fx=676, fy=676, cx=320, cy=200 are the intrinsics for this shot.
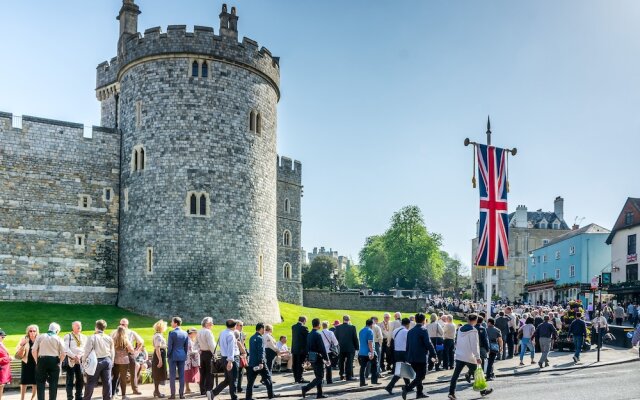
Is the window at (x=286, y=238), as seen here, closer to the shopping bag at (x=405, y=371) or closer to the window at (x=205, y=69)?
the window at (x=205, y=69)

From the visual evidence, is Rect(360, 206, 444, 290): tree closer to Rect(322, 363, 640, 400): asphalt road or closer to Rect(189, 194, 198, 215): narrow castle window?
Rect(189, 194, 198, 215): narrow castle window

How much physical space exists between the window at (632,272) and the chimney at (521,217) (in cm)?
3905

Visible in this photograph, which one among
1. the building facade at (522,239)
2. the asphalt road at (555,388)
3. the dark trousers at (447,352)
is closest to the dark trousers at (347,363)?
the asphalt road at (555,388)

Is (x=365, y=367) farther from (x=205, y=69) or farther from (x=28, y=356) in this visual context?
(x=205, y=69)

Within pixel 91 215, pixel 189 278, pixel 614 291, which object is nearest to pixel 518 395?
pixel 189 278

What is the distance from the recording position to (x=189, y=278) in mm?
31781

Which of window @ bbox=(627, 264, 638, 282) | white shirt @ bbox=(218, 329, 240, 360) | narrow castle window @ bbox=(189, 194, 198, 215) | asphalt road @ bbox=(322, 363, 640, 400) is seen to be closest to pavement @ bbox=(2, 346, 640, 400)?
asphalt road @ bbox=(322, 363, 640, 400)

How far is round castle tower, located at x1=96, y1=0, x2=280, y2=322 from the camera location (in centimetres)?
3200

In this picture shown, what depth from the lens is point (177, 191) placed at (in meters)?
32.3

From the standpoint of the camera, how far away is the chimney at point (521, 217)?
9019 cm

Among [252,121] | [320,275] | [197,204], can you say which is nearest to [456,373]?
[197,204]

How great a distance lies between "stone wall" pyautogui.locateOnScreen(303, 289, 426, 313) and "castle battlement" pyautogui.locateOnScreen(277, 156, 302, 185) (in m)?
10.1

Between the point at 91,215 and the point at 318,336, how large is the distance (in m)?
21.5

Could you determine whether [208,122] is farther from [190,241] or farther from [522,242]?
[522,242]
